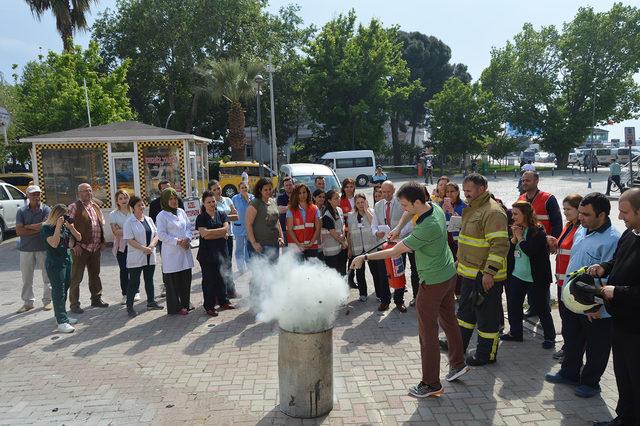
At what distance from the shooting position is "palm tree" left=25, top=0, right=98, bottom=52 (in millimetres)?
25516

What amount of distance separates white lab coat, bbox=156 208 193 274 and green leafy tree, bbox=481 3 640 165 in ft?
141

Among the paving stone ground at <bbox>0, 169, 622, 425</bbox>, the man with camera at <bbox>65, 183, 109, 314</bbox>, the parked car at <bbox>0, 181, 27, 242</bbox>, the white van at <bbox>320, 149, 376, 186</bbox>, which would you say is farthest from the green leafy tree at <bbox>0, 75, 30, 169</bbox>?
the paving stone ground at <bbox>0, 169, 622, 425</bbox>

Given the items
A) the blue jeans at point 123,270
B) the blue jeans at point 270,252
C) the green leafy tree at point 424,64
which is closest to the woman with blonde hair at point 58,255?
the blue jeans at point 123,270

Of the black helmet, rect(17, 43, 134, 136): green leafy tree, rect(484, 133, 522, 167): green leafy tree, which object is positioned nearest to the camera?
the black helmet

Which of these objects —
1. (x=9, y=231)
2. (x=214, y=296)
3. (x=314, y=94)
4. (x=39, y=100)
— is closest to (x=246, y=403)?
(x=214, y=296)

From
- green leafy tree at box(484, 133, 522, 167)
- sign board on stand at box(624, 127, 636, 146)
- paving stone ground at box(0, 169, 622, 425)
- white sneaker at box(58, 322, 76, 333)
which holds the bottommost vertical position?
paving stone ground at box(0, 169, 622, 425)

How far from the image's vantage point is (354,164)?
113 ft

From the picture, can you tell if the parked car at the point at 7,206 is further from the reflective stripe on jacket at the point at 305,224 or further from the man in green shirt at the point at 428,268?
the man in green shirt at the point at 428,268

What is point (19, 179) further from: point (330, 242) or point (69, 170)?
point (330, 242)

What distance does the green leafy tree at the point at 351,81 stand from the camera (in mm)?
37188

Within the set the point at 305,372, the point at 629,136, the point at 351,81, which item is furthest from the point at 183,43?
the point at 305,372

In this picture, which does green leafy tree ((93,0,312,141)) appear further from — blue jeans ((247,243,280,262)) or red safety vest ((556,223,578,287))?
red safety vest ((556,223,578,287))

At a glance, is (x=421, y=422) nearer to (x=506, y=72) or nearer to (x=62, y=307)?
(x=62, y=307)

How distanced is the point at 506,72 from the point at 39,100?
39.3 meters
